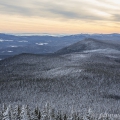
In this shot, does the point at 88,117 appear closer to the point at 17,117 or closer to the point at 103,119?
the point at 103,119

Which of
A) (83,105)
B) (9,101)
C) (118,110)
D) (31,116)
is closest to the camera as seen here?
(31,116)

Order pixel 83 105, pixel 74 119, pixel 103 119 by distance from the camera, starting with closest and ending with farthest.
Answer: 1. pixel 74 119
2. pixel 103 119
3. pixel 83 105

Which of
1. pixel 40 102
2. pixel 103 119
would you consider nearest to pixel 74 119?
pixel 103 119

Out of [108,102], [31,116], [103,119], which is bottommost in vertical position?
[108,102]

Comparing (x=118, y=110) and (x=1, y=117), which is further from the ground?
(x=1, y=117)

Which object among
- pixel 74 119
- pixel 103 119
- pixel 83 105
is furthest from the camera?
pixel 83 105

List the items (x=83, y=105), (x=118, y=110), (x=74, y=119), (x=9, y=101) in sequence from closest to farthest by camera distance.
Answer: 1. (x=74, y=119)
2. (x=118, y=110)
3. (x=83, y=105)
4. (x=9, y=101)

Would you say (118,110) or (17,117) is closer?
(17,117)

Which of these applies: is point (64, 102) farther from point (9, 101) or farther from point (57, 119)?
point (57, 119)

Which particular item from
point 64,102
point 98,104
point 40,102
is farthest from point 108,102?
point 40,102
